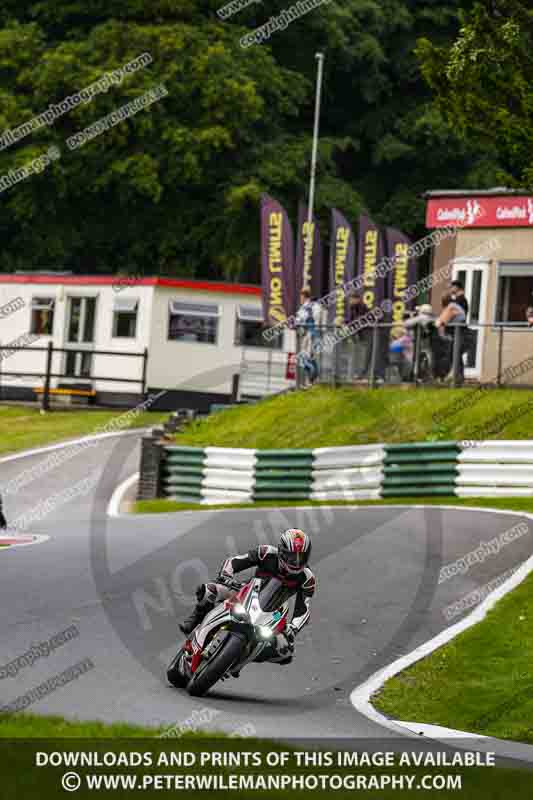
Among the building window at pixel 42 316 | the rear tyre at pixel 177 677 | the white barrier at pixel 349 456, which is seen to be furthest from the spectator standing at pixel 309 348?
the rear tyre at pixel 177 677

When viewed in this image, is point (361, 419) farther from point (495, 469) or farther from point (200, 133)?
point (200, 133)

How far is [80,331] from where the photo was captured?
4162 centimetres

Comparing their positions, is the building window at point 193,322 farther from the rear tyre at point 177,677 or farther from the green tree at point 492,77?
the rear tyre at point 177,677

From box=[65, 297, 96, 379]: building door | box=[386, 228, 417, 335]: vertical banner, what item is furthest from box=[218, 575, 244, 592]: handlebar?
box=[65, 297, 96, 379]: building door

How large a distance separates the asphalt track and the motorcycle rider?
18.2 inches

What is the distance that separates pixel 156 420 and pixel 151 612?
22767 mm

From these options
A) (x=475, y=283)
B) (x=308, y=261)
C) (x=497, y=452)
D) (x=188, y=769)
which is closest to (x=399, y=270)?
(x=308, y=261)

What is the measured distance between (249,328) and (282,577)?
99.4 feet

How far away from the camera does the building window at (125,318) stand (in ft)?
134

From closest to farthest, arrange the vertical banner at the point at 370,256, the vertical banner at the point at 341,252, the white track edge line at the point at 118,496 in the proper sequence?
the white track edge line at the point at 118,496 → the vertical banner at the point at 370,256 → the vertical banner at the point at 341,252

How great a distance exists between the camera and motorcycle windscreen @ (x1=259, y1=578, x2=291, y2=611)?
36.7 feet

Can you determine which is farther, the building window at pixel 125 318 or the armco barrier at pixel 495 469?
the building window at pixel 125 318

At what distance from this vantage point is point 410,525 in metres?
19.4

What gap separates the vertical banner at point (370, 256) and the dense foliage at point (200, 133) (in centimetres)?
894
